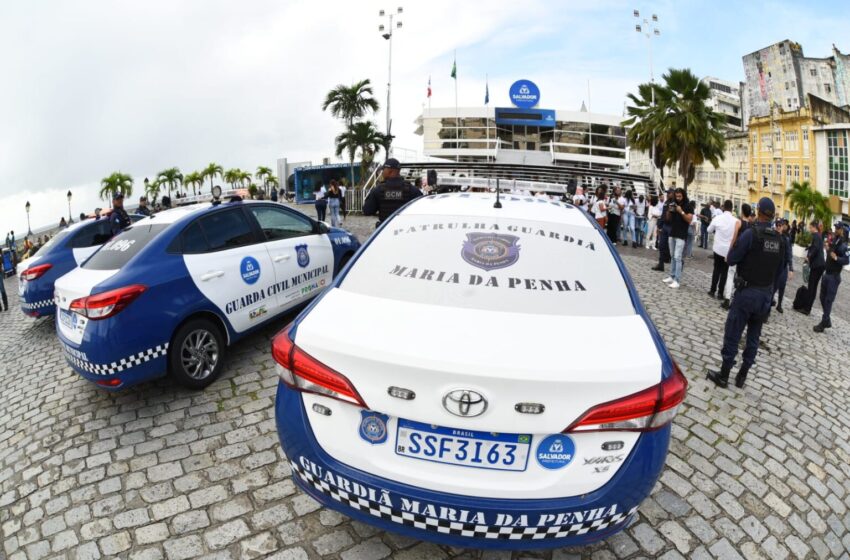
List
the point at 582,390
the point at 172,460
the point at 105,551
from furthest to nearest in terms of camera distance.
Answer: the point at 172,460 → the point at 105,551 → the point at 582,390

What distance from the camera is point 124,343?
370cm

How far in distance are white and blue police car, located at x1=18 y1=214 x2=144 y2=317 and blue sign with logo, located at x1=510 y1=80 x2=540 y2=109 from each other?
4460 cm

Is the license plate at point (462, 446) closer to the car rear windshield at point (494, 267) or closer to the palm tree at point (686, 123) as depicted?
the car rear windshield at point (494, 267)

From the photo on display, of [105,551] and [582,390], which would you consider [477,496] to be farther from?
[105,551]

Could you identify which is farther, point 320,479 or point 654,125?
point 654,125

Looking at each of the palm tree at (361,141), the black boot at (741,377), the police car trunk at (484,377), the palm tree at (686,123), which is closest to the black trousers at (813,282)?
the black boot at (741,377)

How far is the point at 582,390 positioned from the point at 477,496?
58 cm

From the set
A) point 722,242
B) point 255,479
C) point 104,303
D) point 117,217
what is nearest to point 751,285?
point 722,242

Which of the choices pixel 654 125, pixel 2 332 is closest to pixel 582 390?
pixel 2 332

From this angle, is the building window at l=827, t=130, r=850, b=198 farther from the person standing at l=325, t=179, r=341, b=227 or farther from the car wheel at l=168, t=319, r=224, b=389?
the car wheel at l=168, t=319, r=224, b=389

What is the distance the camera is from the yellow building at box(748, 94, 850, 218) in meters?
45.5

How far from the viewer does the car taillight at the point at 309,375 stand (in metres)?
1.96

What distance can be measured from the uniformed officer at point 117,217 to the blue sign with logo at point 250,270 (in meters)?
4.56

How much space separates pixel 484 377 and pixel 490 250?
1.07 m
